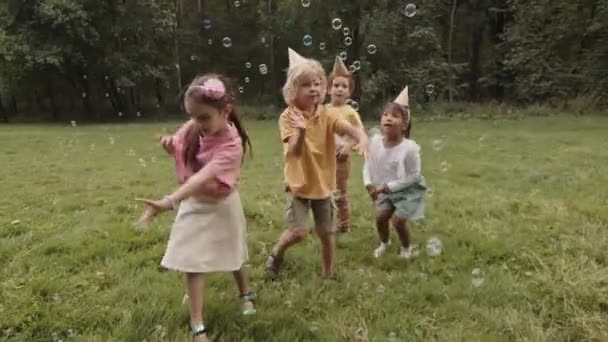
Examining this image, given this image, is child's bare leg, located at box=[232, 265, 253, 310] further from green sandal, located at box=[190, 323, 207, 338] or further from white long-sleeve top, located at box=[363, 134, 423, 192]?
white long-sleeve top, located at box=[363, 134, 423, 192]

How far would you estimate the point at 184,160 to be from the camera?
3574mm

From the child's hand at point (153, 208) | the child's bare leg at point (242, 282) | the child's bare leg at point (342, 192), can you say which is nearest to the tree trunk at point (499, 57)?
the child's bare leg at point (342, 192)

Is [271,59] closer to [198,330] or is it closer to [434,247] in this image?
[434,247]

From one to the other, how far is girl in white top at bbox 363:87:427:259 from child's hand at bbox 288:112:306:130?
987 millimetres

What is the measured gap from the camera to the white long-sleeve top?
4.93 m

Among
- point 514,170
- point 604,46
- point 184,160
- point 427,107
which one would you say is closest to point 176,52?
point 427,107

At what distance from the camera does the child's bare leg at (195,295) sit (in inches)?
140

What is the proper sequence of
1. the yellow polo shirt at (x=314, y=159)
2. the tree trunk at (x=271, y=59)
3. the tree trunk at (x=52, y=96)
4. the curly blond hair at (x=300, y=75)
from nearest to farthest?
1. the curly blond hair at (x=300, y=75)
2. the yellow polo shirt at (x=314, y=159)
3. the tree trunk at (x=271, y=59)
4. the tree trunk at (x=52, y=96)

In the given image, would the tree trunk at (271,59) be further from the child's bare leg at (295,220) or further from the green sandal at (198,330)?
the green sandal at (198,330)

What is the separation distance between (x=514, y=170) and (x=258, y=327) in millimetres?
7432

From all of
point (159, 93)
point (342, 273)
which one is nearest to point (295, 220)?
point (342, 273)

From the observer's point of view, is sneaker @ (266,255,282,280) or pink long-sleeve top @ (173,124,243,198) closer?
pink long-sleeve top @ (173,124,243,198)

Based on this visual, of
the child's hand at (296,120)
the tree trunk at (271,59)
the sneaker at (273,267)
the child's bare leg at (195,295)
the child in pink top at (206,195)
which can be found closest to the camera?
the child in pink top at (206,195)

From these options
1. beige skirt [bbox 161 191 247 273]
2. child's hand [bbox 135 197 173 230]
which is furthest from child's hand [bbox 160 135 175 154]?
child's hand [bbox 135 197 173 230]
